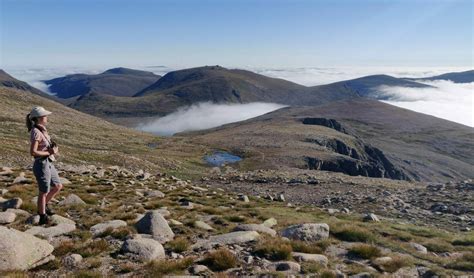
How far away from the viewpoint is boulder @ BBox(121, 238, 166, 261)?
11.8m

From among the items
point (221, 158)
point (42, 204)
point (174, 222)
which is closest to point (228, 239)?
point (174, 222)

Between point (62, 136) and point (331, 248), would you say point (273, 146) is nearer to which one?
point (62, 136)

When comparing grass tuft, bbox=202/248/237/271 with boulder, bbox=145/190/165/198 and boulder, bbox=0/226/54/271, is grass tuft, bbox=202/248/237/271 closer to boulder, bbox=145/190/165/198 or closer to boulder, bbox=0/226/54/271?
boulder, bbox=0/226/54/271

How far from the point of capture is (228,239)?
45.0ft

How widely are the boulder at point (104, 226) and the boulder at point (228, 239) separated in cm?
317

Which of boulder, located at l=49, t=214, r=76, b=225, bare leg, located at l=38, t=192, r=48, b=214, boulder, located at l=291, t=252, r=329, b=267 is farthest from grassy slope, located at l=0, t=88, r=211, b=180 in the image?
boulder, located at l=291, t=252, r=329, b=267

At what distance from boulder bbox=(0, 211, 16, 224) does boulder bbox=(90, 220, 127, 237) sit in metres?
2.78

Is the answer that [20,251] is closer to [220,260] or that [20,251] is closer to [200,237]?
[220,260]

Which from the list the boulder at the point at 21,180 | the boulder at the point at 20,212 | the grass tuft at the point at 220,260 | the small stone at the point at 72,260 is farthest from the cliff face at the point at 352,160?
the small stone at the point at 72,260

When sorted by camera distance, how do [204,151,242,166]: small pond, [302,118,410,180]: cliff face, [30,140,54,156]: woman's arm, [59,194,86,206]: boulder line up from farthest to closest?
[302,118,410,180]: cliff face → [204,151,242,166]: small pond → [59,194,86,206]: boulder → [30,140,54,156]: woman's arm

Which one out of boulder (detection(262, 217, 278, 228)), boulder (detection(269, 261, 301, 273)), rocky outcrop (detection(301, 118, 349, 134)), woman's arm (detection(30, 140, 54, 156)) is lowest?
rocky outcrop (detection(301, 118, 349, 134))

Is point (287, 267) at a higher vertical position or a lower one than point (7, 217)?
lower

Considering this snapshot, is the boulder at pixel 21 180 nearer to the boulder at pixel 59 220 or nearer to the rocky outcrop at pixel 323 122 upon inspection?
the boulder at pixel 59 220

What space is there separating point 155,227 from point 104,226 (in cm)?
197
